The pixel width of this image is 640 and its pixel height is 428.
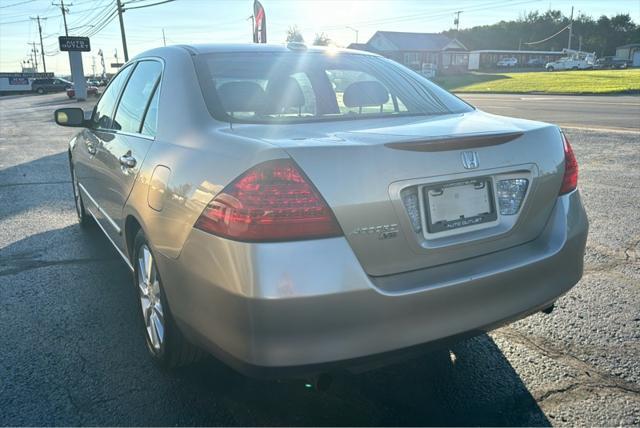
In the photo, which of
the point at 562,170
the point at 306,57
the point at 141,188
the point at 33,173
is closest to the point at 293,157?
the point at 141,188

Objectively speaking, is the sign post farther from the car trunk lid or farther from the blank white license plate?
the blank white license plate

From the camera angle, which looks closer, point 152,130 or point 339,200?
point 339,200

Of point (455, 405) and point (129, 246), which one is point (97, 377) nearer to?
point (129, 246)

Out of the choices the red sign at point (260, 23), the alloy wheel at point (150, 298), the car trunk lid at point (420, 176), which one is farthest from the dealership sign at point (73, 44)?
the car trunk lid at point (420, 176)

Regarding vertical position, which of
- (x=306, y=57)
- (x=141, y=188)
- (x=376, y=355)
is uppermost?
(x=306, y=57)

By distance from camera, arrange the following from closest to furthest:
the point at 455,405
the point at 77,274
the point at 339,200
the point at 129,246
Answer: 1. the point at 339,200
2. the point at 455,405
3. the point at 129,246
4. the point at 77,274

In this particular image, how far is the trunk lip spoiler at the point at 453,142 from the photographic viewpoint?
1.98 metres

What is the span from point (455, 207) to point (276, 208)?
28.6 inches

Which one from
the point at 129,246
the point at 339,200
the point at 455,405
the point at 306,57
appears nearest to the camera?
the point at 339,200

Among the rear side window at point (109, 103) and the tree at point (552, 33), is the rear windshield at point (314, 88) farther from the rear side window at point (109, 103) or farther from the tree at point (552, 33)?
the tree at point (552, 33)

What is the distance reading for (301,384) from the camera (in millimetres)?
2555

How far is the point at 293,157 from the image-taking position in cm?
185

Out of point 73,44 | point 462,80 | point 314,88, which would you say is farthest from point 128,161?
point 462,80

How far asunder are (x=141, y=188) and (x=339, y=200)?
3.99ft
